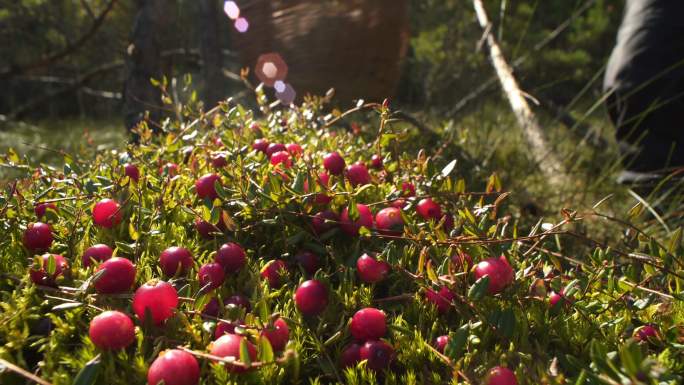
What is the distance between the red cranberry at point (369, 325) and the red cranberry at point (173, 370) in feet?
1.25

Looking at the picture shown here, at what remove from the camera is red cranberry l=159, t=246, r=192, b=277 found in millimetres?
1331

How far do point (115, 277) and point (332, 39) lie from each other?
3641 millimetres

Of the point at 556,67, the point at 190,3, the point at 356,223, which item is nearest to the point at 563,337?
the point at 356,223

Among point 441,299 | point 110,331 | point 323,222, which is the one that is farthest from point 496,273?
point 110,331

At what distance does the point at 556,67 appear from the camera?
11.1 meters

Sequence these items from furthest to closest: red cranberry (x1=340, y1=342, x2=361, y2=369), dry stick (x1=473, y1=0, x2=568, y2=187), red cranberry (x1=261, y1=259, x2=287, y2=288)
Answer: dry stick (x1=473, y1=0, x2=568, y2=187) < red cranberry (x1=261, y1=259, x2=287, y2=288) < red cranberry (x1=340, y1=342, x2=361, y2=369)

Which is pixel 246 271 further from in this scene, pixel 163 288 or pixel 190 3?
pixel 190 3

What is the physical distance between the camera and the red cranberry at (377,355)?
1132 mm

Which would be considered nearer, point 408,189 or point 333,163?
point 408,189

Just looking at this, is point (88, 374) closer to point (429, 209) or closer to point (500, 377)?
point (500, 377)

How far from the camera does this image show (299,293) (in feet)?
4.12

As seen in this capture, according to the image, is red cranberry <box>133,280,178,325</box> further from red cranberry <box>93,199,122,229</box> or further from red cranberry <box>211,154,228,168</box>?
red cranberry <box>211,154,228,168</box>

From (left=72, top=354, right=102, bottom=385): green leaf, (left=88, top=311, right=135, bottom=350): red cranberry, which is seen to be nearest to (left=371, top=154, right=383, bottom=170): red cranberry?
(left=88, top=311, right=135, bottom=350): red cranberry

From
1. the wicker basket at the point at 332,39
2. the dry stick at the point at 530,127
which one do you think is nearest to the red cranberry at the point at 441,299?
the dry stick at the point at 530,127
